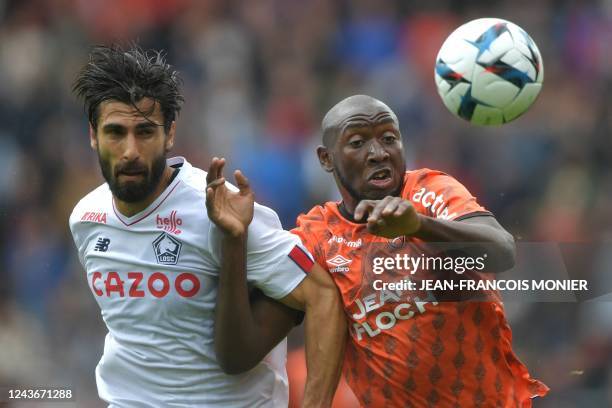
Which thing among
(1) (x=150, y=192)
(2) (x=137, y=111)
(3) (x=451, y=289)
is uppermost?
(2) (x=137, y=111)

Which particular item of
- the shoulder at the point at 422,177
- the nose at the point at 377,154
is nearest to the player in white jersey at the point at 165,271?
the nose at the point at 377,154

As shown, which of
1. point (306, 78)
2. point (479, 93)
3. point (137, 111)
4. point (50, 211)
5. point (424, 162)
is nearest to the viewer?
point (137, 111)

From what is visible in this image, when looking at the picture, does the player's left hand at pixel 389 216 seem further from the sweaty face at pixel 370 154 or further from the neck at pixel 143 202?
the neck at pixel 143 202

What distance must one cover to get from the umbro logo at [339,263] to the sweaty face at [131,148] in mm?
865

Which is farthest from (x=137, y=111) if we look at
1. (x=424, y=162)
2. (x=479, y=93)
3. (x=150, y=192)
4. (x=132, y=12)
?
(x=132, y=12)

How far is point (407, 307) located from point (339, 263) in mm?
368

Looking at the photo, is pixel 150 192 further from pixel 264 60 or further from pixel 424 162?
pixel 264 60

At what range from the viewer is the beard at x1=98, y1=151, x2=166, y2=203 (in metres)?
4.34

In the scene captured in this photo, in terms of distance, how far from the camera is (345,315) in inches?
181

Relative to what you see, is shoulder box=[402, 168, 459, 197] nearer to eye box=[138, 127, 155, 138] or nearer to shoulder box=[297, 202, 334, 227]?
shoulder box=[297, 202, 334, 227]

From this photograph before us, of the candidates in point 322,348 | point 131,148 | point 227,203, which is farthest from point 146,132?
Result: point 322,348

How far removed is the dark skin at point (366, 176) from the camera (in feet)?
13.6

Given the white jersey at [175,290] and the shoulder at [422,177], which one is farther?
the shoulder at [422,177]

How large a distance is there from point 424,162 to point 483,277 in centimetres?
402
